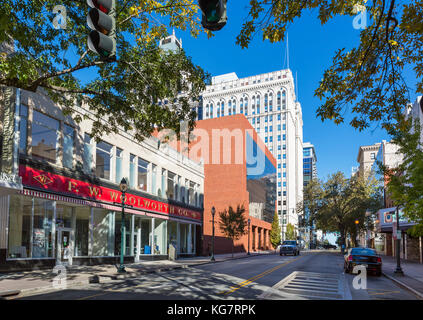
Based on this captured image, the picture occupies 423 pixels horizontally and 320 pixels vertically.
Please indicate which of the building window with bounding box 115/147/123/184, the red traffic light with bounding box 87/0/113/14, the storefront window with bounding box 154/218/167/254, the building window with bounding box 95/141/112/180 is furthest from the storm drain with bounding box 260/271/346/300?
the storefront window with bounding box 154/218/167/254

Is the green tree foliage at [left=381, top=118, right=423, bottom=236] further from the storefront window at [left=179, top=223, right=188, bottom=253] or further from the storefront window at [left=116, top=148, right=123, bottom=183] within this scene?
the storefront window at [left=179, top=223, right=188, bottom=253]

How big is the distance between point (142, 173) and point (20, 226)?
13887 mm

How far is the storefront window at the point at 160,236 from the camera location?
34444mm

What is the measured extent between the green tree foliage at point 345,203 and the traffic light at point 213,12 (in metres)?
64.0

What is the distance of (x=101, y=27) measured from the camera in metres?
5.23

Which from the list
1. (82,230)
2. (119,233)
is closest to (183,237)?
(119,233)

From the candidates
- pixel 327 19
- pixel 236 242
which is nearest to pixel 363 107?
pixel 327 19

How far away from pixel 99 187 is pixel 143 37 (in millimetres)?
13570

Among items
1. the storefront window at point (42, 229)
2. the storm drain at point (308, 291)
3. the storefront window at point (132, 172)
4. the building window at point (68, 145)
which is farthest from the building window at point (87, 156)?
the storm drain at point (308, 291)

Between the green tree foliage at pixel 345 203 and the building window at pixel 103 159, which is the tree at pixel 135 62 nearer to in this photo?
the building window at pixel 103 159

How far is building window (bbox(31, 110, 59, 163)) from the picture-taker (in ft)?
67.2

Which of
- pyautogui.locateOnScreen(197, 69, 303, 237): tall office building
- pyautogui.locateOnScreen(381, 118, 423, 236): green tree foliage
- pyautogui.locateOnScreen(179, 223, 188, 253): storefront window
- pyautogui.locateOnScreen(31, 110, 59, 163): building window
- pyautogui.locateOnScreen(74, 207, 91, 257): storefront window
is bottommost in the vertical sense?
pyautogui.locateOnScreen(179, 223, 188, 253): storefront window

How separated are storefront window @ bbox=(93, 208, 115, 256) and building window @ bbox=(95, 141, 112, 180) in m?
2.53

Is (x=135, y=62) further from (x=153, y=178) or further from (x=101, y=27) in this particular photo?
(x=153, y=178)
